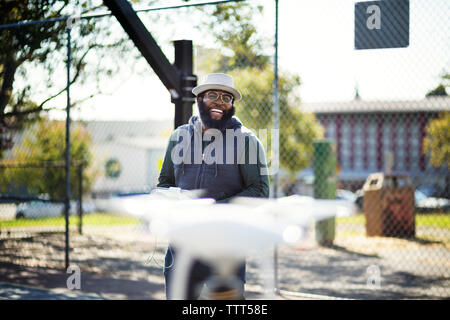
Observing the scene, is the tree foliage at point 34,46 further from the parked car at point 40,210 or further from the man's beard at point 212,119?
the parked car at point 40,210

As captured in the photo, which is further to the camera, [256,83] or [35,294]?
[256,83]

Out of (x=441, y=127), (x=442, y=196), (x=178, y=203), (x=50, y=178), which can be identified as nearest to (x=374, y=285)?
(x=178, y=203)

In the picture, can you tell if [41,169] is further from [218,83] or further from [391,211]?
[218,83]

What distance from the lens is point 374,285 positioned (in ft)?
21.8

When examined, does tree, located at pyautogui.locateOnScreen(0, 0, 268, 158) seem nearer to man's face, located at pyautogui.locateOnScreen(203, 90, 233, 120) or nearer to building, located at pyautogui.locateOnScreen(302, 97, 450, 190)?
man's face, located at pyautogui.locateOnScreen(203, 90, 233, 120)

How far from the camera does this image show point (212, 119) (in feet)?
10.4

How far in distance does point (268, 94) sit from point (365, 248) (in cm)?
395

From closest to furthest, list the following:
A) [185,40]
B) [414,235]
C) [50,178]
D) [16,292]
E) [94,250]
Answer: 1. [185,40]
2. [16,292]
3. [94,250]
4. [414,235]
5. [50,178]

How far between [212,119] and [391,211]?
394 inches

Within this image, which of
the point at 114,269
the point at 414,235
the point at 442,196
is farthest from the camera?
the point at 442,196

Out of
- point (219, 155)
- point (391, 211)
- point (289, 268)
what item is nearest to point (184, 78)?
point (219, 155)
